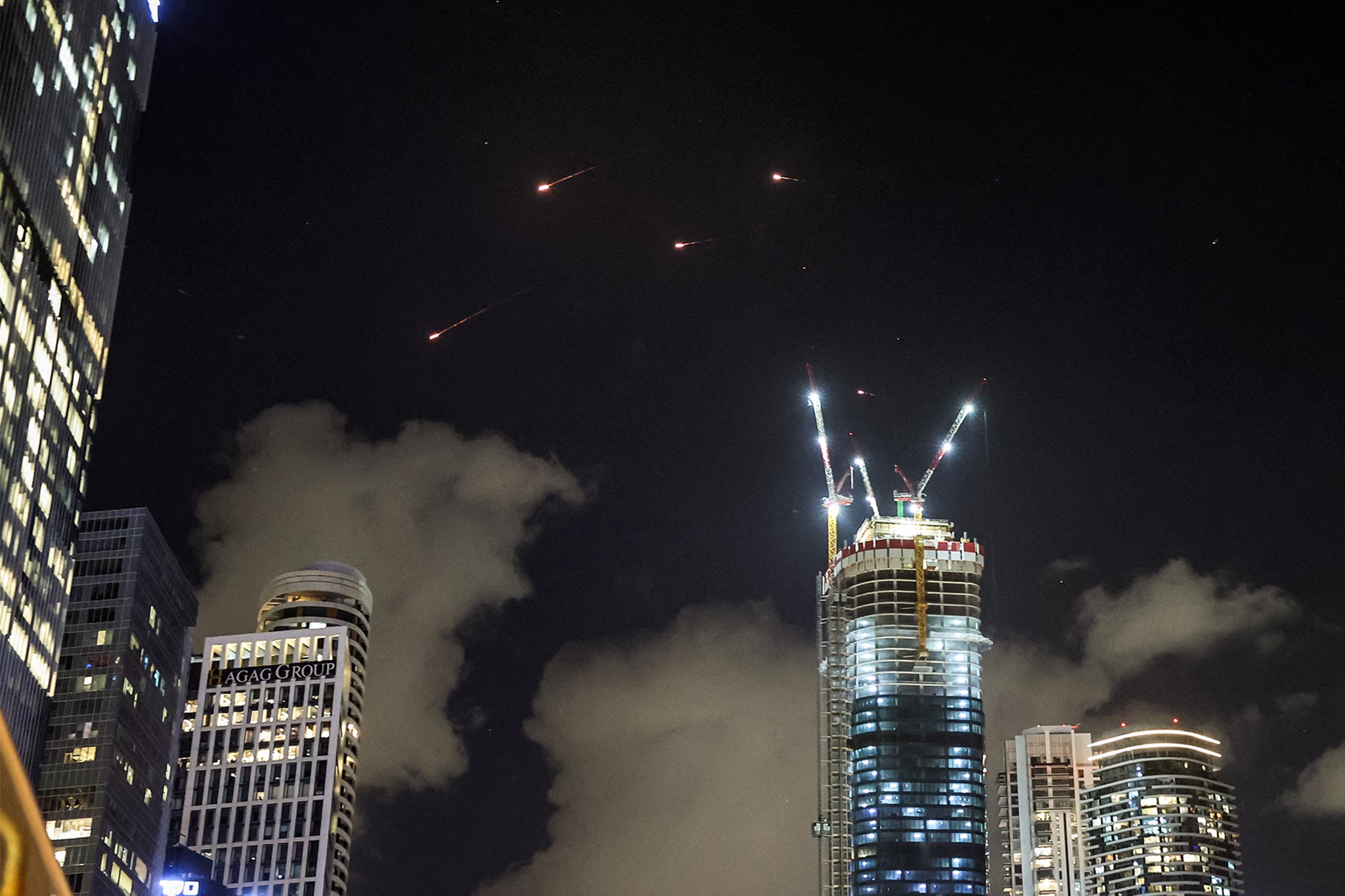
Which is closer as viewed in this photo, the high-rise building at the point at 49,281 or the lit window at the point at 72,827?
the high-rise building at the point at 49,281

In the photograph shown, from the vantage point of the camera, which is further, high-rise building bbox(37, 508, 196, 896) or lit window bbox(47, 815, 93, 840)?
high-rise building bbox(37, 508, 196, 896)

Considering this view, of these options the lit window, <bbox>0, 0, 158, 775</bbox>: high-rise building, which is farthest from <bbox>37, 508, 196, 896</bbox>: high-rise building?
<bbox>0, 0, 158, 775</bbox>: high-rise building

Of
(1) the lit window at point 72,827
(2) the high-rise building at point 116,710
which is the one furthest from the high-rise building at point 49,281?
(2) the high-rise building at point 116,710

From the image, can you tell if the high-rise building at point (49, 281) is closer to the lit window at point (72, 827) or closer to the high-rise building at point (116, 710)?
the lit window at point (72, 827)

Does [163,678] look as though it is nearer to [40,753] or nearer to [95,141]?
[40,753]

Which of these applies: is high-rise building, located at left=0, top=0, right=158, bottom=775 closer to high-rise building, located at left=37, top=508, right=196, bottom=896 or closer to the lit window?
the lit window

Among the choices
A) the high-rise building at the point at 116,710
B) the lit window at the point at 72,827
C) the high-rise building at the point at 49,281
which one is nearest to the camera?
the high-rise building at the point at 49,281
